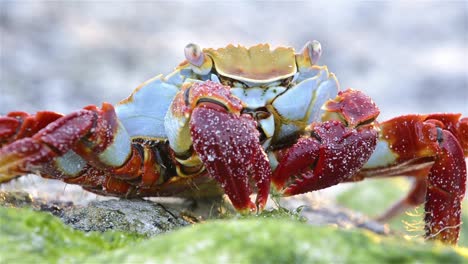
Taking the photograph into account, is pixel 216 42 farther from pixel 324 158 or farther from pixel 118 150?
pixel 324 158

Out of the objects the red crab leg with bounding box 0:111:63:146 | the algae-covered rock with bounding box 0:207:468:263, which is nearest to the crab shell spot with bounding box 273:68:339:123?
the red crab leg with bounding box 0:111:63:146

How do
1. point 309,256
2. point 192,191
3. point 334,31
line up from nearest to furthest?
point 309,256 → point 192,191 → point 334,31

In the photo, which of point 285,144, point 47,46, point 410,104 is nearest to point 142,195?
point 285,144

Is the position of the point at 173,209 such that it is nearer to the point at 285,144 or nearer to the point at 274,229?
the point at 285,144

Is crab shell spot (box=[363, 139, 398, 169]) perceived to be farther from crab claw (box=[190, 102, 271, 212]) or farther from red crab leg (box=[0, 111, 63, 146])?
red crab leg (box=[0, 111, 63, 146])

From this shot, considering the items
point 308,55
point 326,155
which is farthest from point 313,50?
point 326,155

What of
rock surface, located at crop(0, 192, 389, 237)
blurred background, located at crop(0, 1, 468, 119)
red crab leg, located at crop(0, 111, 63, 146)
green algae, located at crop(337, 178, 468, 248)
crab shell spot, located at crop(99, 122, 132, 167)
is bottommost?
green algae, located at crop(337, 178, 468, 248)

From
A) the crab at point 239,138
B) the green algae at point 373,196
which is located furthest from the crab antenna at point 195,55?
the green algae at point 373,196
